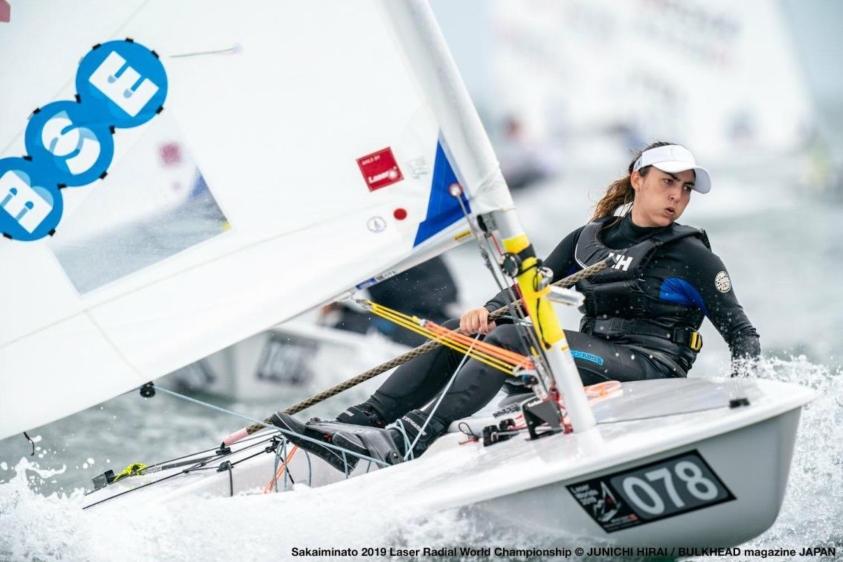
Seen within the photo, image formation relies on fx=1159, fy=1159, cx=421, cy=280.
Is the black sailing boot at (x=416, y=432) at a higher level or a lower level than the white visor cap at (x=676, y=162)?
lower

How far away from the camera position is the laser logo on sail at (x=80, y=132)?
8.08ft

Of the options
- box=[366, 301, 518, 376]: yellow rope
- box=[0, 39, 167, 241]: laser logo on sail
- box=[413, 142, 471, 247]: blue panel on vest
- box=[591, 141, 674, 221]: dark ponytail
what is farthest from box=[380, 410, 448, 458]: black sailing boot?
box=[0, 39, 167, 241]: laser logo on sail

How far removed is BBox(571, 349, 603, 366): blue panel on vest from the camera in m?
2.81

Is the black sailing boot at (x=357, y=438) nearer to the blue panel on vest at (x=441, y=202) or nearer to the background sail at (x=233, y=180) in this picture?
the background sail at (x=233, y=180)

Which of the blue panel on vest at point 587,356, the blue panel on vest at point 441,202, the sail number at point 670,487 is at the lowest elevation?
the sail number at point 670,487

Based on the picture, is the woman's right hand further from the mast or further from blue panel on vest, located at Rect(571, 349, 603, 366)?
the mast

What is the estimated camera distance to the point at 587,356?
2.81 m

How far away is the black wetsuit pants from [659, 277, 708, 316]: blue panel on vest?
0.15m

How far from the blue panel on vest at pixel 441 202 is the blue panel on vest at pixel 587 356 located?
55cm

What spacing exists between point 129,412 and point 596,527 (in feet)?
17.1

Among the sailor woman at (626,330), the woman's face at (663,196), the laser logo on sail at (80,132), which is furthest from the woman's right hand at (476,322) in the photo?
the laser logo on sail at (80,132)

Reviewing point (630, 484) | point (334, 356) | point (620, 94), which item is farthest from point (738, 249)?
point (630, 484)

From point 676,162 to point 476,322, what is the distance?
63cm

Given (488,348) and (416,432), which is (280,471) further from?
(488,348)
